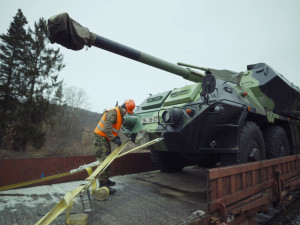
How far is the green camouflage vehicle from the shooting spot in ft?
9.92

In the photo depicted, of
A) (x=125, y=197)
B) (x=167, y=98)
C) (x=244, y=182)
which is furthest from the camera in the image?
(x=167, y=98)

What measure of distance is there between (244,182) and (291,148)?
2.96 m

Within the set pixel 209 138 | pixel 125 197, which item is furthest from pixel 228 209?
pixel 125 197

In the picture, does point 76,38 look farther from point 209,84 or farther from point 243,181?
point 243,181

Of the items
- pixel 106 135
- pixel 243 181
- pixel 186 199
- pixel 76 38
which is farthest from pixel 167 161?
pixel 76 38

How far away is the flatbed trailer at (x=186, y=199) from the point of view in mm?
2352

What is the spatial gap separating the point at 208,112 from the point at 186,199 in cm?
129

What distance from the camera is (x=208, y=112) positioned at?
318 cm

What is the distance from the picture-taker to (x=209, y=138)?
11.4ft

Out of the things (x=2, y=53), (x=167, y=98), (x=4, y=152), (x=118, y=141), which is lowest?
(x=4, y=152)

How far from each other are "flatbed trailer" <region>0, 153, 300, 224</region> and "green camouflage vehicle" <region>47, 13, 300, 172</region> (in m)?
0.46

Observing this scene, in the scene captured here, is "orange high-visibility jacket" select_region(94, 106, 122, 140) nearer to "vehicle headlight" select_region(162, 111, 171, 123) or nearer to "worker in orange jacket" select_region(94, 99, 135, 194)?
"worker in orange jacket" select_region(94, 99, 135, 194)

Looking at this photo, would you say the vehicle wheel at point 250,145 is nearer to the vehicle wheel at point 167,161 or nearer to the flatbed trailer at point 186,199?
the flatbed trailer at point 186,199

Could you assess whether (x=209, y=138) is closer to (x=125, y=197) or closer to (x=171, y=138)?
(x=171, y=138)
